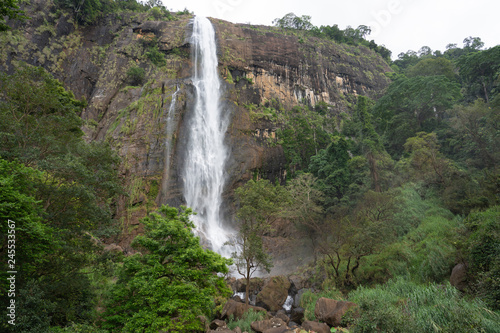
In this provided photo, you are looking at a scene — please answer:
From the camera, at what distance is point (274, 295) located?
16.6 m

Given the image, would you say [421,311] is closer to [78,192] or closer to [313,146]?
[78,192]

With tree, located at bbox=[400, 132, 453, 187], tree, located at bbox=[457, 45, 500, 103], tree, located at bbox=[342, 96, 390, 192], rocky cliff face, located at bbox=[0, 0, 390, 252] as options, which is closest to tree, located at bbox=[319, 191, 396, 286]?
tree, located at bbox=[342, 96, 390, 192]

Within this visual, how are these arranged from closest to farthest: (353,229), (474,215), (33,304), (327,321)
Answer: (33,304) < (327,321) < (474,215) < (353,229)

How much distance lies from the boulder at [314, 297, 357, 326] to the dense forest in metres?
0.44

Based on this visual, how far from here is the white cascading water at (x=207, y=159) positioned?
88.5 ft

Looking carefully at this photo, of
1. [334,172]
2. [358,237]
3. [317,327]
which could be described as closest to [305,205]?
[334,172]

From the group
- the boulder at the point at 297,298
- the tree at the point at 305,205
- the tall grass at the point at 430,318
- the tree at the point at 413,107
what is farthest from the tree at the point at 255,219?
the tree at the point at 413,107

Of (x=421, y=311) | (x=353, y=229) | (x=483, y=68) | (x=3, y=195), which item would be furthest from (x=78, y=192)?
(x=483, y=68)

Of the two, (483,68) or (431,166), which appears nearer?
(431,166)

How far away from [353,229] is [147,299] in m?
12.0

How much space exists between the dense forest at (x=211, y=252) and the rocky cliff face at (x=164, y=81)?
31.9ft

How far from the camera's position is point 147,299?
8.16 m

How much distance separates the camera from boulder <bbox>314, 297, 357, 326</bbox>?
10.7 meters

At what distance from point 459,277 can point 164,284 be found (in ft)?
36.1
